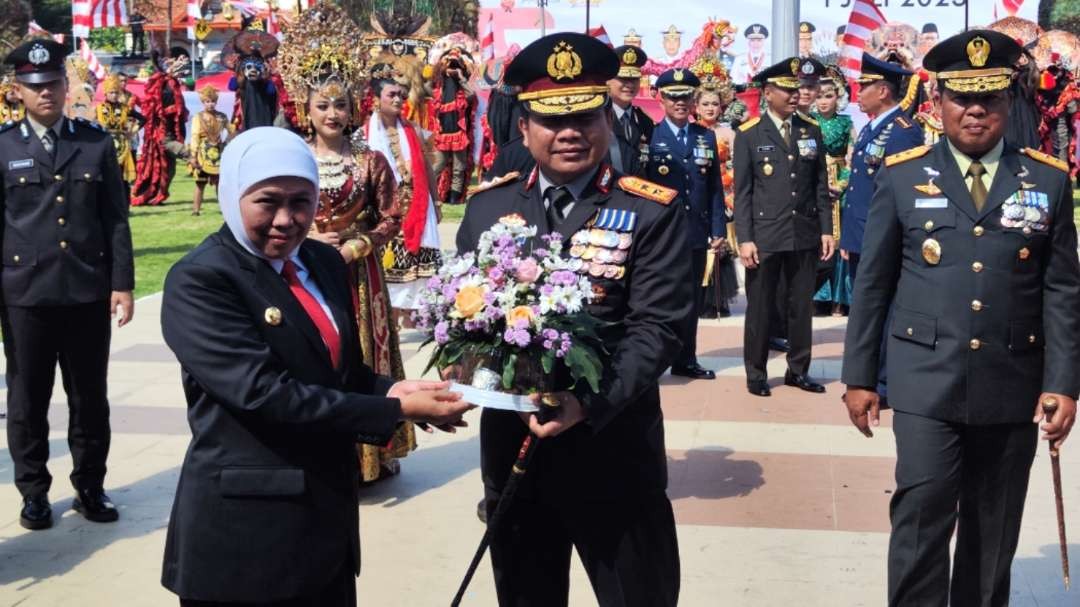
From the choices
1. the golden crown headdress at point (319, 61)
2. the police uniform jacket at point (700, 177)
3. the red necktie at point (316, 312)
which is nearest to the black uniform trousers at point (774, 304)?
the police uniform jacket at point (700, 177)

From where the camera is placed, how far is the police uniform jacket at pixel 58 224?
608 cm

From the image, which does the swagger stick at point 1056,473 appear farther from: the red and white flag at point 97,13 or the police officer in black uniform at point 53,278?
the red and white flag at point 97,13

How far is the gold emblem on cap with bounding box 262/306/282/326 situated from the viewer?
3.12 m

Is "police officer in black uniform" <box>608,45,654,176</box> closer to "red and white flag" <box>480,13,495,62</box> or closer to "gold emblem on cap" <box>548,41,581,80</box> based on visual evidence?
"gold emblem on cap" <box>548,41,581,80</box>

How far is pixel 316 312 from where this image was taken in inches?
129

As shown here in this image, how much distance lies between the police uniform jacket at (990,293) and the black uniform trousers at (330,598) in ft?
6.22

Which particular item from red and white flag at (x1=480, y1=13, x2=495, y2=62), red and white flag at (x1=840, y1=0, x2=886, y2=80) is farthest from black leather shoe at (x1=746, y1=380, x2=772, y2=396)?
red and white flag at (x1=480, y1=13, x2=495, y2=62)

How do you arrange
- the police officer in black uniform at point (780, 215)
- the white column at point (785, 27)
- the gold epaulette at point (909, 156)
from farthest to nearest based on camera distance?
the white column at point (785, 27)
the police officer in black uniform at point (780, 215)
the gold epaulette at point (909, 156)

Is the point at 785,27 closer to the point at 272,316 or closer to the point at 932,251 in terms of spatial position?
the point at 932,251

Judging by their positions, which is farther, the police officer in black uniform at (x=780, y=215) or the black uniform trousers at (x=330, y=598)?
the police officer in black uniform at (x=780, y=215)

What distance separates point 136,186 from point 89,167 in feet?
56.3

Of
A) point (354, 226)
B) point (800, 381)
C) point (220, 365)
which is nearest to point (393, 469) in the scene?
point (354, 226)

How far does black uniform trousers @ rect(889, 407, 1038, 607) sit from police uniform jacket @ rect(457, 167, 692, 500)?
3.02 ft

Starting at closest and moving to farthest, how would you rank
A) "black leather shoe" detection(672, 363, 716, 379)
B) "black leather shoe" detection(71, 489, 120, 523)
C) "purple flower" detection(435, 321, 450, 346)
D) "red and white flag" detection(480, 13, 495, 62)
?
1. "purple flower" detection(435, 321, 450, 346)
2. "black leather shoe" detection(71, 489, 120, 523)
3. "black leather shoe" detection(672, 363, 716, 379)
4. "red and white flag" detection(480, 13, 495, 62)
